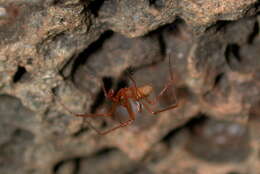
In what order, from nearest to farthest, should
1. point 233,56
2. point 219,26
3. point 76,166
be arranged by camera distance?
point 219,26, point 233,56, point 76,166

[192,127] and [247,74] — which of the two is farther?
[192,127]

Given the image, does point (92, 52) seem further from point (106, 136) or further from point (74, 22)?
point (106, 136)

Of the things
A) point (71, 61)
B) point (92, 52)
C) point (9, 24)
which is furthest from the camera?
point (92, 52)

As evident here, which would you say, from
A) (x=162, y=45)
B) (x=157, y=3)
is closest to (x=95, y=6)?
(x=157, y=3)

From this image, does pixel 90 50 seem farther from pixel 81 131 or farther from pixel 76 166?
pixel 76 166

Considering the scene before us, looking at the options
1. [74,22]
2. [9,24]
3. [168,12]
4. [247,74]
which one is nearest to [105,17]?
[74,22]

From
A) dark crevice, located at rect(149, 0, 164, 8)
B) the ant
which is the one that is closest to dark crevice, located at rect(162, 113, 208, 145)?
the ant
